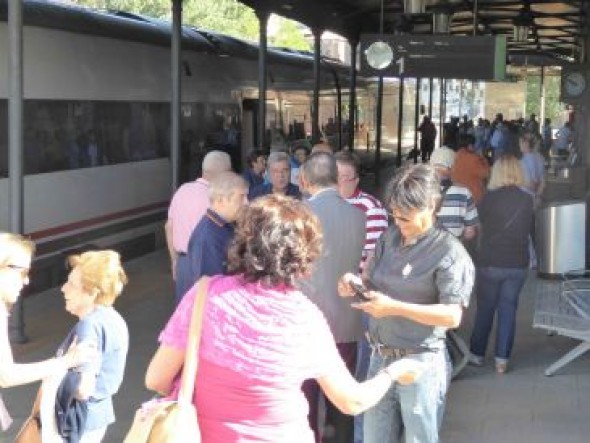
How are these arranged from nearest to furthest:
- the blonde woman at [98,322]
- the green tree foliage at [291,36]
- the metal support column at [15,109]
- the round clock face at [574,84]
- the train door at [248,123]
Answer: the blonde woman at [98,322]
the metal support column at [15,109]
the round clock face at [574,84]
the train door at [248,123]
the green tree foliage at [291,36]

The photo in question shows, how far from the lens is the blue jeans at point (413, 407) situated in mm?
3521

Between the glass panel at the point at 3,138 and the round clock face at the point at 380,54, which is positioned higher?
the round clock face at the point at 380,54

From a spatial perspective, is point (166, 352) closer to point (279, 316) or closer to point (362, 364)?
point (279, 316)

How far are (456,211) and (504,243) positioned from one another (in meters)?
0.39

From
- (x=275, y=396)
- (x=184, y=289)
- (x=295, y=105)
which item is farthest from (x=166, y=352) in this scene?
(x=295, y=105)

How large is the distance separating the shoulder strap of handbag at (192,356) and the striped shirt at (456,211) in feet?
12.4

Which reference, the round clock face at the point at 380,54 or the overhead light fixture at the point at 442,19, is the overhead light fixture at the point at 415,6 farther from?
the round clock face at the point at 380,54

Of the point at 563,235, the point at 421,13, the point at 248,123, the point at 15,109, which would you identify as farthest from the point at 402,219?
the point at 248,123

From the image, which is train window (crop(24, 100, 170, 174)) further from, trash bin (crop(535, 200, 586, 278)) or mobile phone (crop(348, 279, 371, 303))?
mobile phone (crop(348, 279, 371, 303))

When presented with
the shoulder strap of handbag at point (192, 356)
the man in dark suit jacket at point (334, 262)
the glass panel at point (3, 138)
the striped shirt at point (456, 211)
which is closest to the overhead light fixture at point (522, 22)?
the glass panel at point (3, 138)

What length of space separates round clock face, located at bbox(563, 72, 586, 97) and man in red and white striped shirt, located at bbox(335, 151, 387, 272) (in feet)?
35.9

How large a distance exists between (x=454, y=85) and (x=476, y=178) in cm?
4232

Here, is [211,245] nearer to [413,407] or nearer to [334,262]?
[334,262]

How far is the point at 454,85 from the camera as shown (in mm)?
50156
